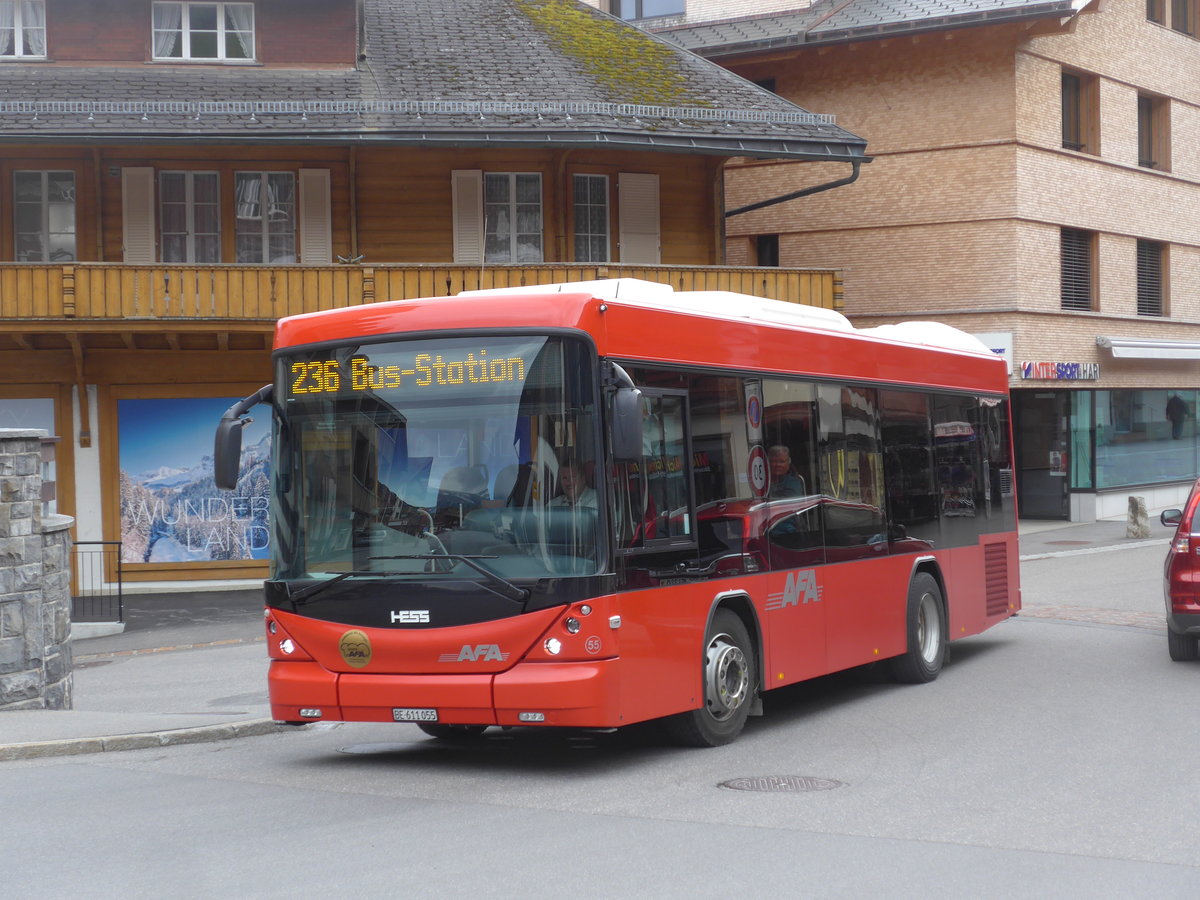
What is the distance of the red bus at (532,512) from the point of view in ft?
27.3

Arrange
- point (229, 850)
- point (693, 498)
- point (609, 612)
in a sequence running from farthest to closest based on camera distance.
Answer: point (693, 498), point (609, 612), point (229, 850)

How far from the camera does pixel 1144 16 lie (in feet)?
115

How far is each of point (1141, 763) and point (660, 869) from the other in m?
3.70

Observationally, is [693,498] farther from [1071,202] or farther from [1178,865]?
[1071,202]

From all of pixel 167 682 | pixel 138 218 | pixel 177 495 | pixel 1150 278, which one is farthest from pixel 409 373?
pixel 1150 278

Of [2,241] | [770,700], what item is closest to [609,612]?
[770,700]

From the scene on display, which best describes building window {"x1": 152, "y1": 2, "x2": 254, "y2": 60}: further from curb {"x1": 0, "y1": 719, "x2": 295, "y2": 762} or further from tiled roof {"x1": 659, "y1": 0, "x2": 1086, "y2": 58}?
curb {"x1": 0, "y1": 719, "x2": 295, "y2": 762}

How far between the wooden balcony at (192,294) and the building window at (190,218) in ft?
5.44

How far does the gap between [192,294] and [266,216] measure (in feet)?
8.56

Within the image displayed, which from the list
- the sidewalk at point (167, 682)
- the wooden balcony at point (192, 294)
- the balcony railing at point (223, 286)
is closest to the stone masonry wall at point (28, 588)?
the sidewalk at point (167, 682)

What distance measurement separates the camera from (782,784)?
8234mm

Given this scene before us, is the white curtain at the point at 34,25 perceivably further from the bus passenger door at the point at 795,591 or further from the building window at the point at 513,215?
the bus passenger door at the point at 795,591

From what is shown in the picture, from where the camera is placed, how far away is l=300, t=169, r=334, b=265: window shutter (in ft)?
81.8

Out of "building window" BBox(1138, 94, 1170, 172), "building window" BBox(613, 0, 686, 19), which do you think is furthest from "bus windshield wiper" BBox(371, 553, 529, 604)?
"building window" BBox(1138, 94, 1170, 172)
